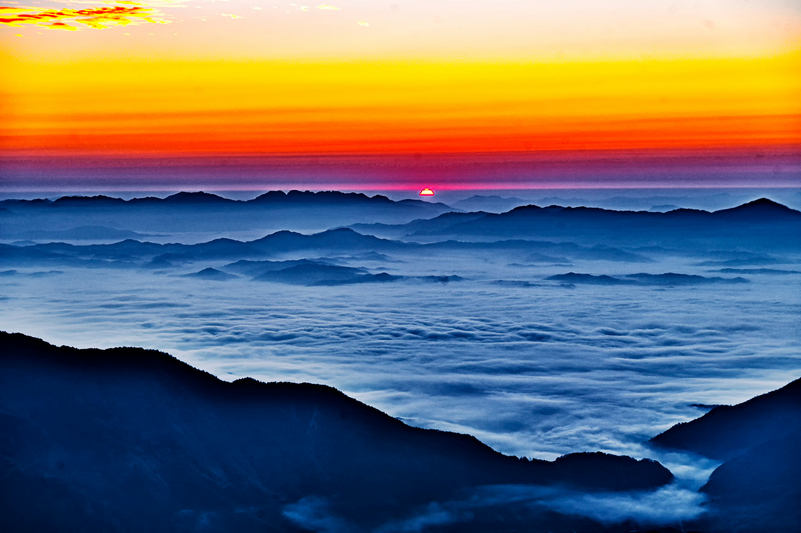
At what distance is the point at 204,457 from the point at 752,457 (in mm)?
5135

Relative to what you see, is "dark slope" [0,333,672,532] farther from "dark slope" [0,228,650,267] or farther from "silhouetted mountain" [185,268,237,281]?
"dark slope" [0,228,650,267]

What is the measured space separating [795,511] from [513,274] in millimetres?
37713

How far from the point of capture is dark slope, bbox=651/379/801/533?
5336mm

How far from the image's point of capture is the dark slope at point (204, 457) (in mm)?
5723

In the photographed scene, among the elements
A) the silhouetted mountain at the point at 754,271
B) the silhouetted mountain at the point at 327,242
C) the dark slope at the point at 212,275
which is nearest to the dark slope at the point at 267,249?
the silhouetted mountain at the point at 327,242

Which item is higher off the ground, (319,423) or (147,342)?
(147,342)

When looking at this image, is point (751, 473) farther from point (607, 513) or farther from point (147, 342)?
point (147, 342)

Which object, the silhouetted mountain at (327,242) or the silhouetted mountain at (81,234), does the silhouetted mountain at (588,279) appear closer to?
the silhouetted mountain at (327,242)

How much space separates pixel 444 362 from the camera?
46.4 ft

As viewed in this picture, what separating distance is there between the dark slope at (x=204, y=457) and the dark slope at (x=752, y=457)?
0.63 meters

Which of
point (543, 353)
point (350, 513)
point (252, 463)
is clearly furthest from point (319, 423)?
point (543, 353)

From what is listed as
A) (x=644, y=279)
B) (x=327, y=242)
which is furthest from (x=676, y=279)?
(x=327, y=242)

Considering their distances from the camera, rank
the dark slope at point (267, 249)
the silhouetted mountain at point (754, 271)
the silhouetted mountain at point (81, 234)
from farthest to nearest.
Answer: the silhouetted mountain at point (81, 234) → the dark slope at point (267, 249) → the silhouetted mountain at point (754, 271)

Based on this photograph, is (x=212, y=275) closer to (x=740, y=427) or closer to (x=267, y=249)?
(x=267, y=249)
